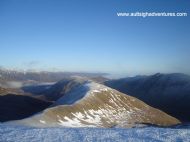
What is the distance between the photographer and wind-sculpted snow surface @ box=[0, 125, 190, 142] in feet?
56.7

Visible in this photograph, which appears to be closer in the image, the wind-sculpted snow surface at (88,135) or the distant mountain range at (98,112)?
the wind-sculpted snow surface at (88,135)

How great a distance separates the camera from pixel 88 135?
17.9 m

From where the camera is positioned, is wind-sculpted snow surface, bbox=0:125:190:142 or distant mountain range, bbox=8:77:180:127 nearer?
wind-sculpted snow surface, bbox=0:125:190:142

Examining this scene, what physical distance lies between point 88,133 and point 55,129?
2.25 metres

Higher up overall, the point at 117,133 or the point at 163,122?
the point at 117,133

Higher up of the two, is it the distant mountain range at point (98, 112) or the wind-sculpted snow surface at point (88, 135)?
the wind-sculpted snow surface at point (88, 135)

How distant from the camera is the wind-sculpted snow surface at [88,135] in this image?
1728cm

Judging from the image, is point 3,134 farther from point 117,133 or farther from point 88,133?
point 117,133

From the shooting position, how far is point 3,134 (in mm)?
17766

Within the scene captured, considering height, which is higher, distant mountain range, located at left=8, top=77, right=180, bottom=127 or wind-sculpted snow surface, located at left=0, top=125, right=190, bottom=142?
wind-sculpted snow surface, located at left=0, top=125, right=190, bottom=142

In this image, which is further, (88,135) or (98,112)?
(98,112)

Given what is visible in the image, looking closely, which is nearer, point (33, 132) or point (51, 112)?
point (33, 132)

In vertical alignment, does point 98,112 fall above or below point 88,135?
below

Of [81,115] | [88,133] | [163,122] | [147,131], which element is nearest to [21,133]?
[88,133]
